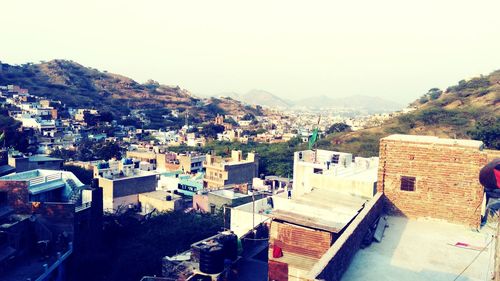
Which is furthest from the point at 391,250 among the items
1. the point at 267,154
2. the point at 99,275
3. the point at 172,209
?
the point at 267,154

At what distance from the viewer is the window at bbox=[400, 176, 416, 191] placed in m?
8.65

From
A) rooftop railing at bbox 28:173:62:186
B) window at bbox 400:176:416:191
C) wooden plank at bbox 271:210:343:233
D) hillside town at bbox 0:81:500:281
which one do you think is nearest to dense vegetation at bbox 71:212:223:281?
hillside town at bbox 0:81:500:281

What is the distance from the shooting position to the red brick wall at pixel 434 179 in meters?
8.17

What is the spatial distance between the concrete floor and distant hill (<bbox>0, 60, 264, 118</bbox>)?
8121 cm

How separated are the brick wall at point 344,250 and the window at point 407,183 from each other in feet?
2.73

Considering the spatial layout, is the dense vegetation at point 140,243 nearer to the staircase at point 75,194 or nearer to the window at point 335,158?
the staircase at point 75,194

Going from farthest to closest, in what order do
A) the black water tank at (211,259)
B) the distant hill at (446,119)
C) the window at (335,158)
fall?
the distant hill at (446,119)
the window at (335,158)
the black water tank at (211,259)

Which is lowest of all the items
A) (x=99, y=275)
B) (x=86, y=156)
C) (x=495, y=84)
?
(x=99, y=275)

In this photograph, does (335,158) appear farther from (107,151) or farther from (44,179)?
(107,151)

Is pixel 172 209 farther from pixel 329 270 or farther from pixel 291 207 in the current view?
pixel 329 270

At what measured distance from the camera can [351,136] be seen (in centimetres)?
5531

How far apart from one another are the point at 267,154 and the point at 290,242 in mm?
39352

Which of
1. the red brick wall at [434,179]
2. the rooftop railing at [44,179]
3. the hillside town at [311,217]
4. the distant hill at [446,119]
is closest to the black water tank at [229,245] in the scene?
the hillside town at [311,217]

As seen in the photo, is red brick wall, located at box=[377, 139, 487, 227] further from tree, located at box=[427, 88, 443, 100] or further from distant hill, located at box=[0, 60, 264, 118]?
distant hill, located at box=[0, 60, 264, 118]
